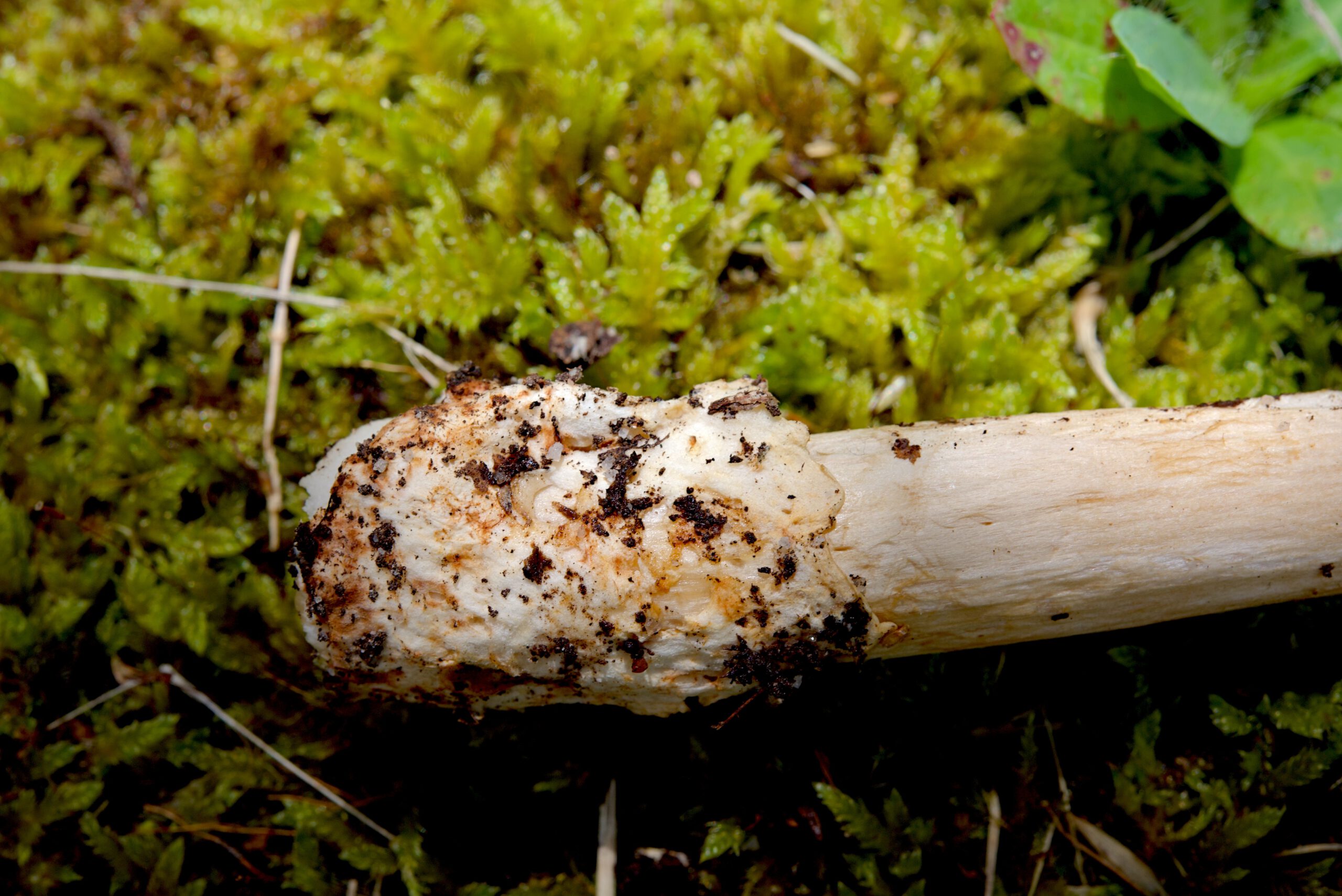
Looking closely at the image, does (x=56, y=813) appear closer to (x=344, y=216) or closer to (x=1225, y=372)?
(x=344, y=216)

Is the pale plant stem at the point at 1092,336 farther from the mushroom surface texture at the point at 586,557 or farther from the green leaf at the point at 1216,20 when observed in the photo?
the mushroom surface texture at the point at 586,557

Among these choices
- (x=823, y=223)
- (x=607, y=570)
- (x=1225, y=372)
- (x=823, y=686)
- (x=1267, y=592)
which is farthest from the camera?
(x=823, y=223)

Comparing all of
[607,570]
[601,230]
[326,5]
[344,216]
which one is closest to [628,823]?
[607,570]

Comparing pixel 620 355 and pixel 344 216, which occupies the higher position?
pixel 344 216

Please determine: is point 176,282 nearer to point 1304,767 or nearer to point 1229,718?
point 1229,718

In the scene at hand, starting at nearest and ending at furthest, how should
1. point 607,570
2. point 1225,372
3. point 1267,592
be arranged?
point 607,570 → point 1267,592 → point 1225,372

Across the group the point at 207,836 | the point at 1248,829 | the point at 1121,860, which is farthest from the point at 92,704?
the point at 1248,829

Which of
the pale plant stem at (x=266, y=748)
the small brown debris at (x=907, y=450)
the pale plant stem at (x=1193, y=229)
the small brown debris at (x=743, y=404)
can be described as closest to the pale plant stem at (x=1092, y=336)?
the pale plant stem at (x=1193, y=229)

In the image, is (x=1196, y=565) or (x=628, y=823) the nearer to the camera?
(x=1196, y=565)
